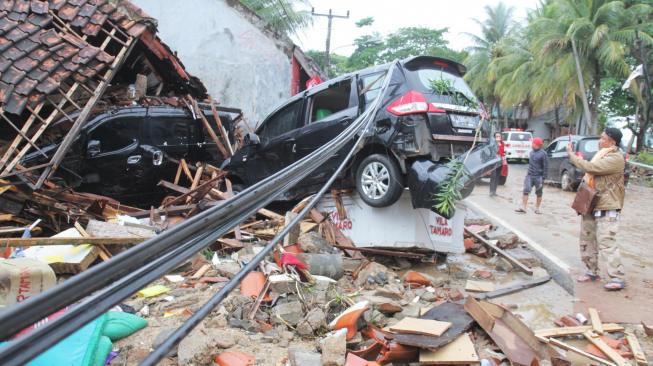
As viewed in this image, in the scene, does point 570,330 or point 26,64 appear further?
point 26,64

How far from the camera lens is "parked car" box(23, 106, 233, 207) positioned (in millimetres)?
7410

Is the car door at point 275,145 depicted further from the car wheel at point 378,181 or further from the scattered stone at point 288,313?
the scattered stone at point 288,313

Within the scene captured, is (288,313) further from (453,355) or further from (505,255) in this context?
(505,255)

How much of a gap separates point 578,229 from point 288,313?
262 inches

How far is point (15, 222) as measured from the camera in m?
6.18

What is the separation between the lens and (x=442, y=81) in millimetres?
5598

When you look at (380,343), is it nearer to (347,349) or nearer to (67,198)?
(347,349)

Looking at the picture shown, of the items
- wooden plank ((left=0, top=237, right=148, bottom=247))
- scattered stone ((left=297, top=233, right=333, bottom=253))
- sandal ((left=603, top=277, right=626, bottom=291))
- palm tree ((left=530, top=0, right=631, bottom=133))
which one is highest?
palm tree ((left=530, top=0, right=631, bottom=133))

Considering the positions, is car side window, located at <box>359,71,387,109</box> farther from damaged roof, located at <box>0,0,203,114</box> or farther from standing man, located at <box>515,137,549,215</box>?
standing man, located at <box>515,137,549,215</box>

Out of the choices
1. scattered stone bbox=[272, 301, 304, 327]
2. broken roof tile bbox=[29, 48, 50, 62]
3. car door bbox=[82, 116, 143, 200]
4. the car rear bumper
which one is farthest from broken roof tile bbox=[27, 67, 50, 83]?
the car rear bumper

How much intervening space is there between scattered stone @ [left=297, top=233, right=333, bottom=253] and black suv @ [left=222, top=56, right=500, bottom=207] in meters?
0.79

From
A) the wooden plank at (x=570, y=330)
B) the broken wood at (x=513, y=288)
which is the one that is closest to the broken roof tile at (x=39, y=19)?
the broken wood at (x=513, y=288)

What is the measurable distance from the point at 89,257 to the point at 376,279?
308cm

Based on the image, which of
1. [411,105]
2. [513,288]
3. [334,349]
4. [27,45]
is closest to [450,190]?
[411,105]
